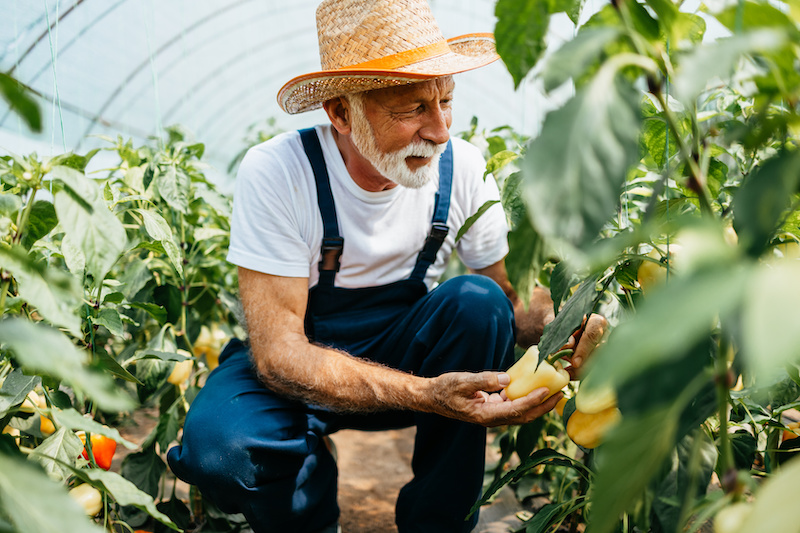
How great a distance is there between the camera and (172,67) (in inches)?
234

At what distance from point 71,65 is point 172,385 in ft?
11.6

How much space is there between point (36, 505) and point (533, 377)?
0.90m

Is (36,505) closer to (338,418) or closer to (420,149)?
(338,418)

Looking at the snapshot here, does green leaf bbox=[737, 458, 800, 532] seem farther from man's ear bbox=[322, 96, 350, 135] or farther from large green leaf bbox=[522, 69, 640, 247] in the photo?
man's ear bbox=[322, 96, 350, 135]

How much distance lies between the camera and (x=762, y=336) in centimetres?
36

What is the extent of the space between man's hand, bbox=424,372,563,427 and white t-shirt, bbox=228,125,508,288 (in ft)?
1.88

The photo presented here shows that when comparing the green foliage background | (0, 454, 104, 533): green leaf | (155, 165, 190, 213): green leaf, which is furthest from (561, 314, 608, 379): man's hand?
(155, 165, 190, 213): green leaf

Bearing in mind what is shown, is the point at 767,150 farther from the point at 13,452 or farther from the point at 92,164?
the point at 92,164

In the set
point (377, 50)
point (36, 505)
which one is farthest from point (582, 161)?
point (377, 50)

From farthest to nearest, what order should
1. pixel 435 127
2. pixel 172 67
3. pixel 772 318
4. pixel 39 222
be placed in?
1. pixel 172 67
2. pixel 435 127
3. pixel 39 222
4. pixel 772 318

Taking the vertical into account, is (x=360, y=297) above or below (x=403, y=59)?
below

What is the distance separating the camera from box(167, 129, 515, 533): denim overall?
143cm

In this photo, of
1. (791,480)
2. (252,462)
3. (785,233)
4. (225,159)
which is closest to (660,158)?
(785,233)

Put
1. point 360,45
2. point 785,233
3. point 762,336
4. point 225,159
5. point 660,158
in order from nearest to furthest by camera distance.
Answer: point 762,336 → point 785,233 → point 660,158 → point 360,45 → point 225,159
